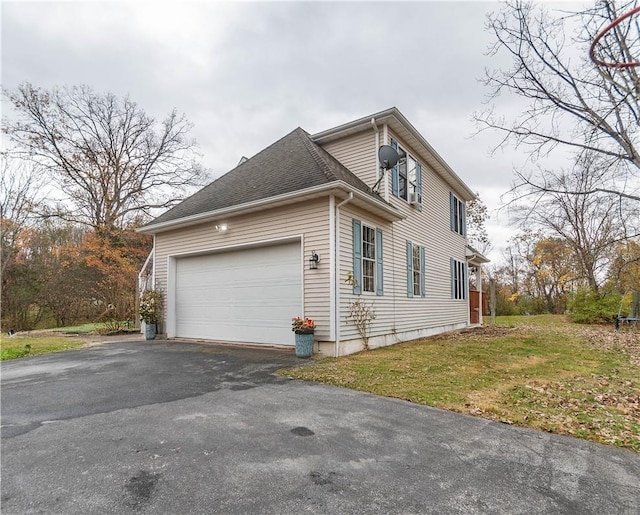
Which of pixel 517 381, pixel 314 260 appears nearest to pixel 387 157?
pixel 314 260

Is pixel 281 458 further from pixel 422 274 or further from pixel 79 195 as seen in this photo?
pixel 79 195

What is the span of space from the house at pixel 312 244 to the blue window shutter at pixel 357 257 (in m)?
0.04

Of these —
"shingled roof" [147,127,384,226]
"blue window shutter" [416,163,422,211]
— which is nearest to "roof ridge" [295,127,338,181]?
"shingled roof" [147,127,384,226]

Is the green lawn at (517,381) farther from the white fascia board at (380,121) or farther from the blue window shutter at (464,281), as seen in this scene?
the blue window shutter at (464,281)

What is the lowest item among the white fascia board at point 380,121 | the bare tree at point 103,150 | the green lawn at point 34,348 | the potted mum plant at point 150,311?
the green lawn at point 34,348

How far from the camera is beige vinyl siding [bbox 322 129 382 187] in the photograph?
9.12m

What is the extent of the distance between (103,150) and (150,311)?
14.0m

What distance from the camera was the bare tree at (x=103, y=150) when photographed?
56.1ft

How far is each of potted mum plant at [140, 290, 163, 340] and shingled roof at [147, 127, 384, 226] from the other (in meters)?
2.06

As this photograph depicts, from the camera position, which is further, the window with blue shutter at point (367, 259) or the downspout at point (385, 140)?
the downspout at point (385, 140)

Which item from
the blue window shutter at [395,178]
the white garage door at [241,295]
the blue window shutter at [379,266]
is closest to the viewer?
the white garage door at [241,295]

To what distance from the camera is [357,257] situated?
7.61 metres

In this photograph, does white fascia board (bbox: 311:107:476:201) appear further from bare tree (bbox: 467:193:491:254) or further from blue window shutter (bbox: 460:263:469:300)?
bare tree (bbox: 467:193:491:254)

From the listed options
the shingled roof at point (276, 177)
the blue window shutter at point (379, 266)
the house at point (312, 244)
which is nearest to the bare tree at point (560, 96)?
the house at point (312, 244)
